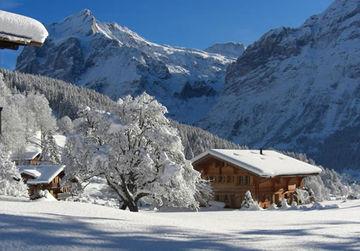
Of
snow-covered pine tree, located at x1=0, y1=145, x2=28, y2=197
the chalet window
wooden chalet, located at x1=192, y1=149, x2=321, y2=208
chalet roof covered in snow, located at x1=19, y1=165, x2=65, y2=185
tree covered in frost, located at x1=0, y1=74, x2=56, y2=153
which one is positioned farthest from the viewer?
tree covered in frost, located at x1=0, y1=74, x2=56, y2=153

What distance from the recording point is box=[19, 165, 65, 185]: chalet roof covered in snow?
218 ft

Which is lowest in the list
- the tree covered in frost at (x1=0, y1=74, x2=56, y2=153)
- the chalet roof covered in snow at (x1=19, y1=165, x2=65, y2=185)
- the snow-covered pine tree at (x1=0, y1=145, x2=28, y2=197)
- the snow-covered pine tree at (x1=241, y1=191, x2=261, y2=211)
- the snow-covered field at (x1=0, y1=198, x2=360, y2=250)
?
the snow-covered field at (x1=0, y1=198, x2=360, y2=250)

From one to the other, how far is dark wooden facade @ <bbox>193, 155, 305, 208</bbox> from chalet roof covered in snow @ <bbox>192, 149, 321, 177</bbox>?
77 cm

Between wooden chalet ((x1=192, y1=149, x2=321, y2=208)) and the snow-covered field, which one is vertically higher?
wooden chalet ((x1=192, y1=149, x2=321, y2=208))

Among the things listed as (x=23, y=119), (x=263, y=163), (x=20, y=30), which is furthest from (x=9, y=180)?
(x=23, y=119)

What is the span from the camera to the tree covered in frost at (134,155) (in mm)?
31156

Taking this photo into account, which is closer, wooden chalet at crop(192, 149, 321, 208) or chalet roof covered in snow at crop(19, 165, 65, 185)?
wooden chalet at crop(192, 149, 321, 208)

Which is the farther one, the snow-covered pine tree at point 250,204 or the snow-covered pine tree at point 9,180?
the snow-covered pine tree at point 9,180

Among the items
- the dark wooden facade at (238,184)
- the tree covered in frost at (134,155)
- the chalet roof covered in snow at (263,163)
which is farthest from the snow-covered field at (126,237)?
the dark wooden facade at (238,184)

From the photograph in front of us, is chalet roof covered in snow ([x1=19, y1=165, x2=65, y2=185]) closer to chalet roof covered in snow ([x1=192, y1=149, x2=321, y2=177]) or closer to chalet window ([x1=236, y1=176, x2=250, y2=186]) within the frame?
chalet roof covered in snow ([x1=192, y1=149, x2=321, y2=177])

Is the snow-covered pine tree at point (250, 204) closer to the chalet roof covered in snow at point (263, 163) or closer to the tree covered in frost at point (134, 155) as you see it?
the chalet roof covered in snow at point (263, 163)

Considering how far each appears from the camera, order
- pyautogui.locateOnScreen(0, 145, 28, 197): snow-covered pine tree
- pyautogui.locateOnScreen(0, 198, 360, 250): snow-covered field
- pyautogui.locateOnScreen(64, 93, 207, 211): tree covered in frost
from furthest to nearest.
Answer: pyautogui.locateOnScreen(0, 145, 28, 197): snow-covered pine tree
pyautogui.locateOnScreen(64, 93, 207, 211): tree covered in frost
pyautogui.locateOnScreen(0, 198, 360, 250): snow-covered field

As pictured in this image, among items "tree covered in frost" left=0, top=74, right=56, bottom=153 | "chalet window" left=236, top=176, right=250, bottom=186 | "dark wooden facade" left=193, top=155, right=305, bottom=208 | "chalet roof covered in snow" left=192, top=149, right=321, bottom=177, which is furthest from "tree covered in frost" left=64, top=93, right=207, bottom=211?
"tree covered in frost" left=0, top=74, right=56, bottom=153

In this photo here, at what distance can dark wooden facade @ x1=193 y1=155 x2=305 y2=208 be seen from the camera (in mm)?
54125
